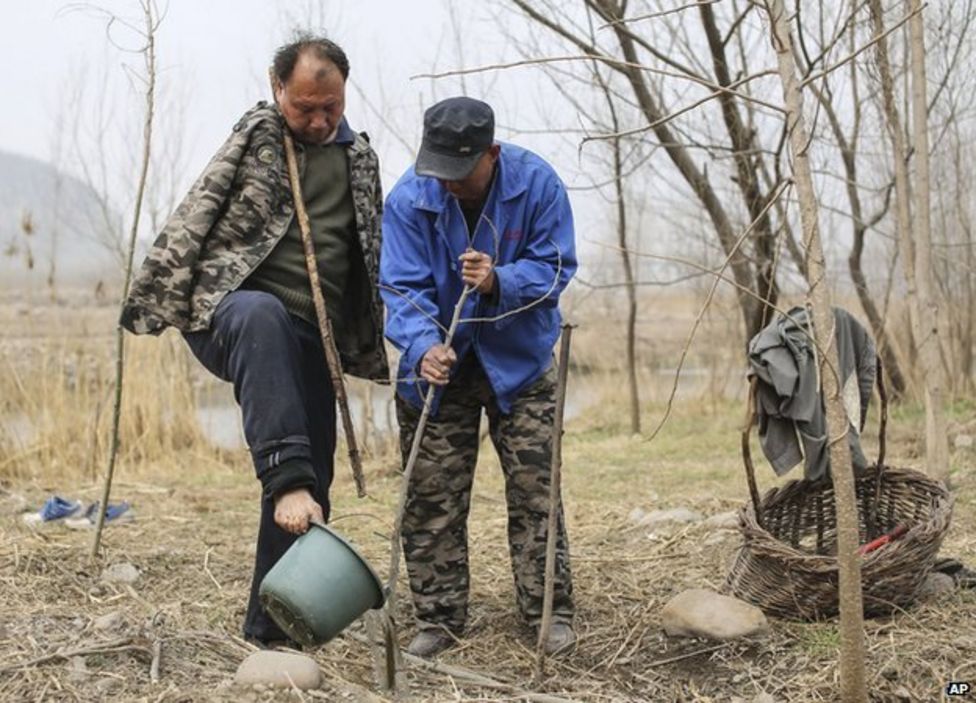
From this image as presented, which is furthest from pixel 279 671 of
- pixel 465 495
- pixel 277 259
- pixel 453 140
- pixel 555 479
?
pixel 453 140

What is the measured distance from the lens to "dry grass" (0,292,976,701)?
3.02 meters

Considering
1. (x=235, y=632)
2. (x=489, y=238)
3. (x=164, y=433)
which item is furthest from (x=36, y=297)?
(x=489, y=238)

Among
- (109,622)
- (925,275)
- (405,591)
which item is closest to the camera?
(109,622)

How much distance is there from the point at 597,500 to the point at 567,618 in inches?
101

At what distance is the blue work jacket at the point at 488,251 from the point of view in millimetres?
3334

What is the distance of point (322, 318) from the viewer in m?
3.26

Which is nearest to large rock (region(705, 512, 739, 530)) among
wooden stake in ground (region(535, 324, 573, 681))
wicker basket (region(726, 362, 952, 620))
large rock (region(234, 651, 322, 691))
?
wicker basket (region(726, 362, 952, 620))

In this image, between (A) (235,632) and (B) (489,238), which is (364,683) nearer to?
(A) (235,632)

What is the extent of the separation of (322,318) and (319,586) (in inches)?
36.5

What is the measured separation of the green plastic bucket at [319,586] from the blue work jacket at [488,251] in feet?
2.59

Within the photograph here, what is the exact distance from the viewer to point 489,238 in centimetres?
337

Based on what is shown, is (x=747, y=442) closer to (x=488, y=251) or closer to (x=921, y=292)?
(x=488, y=251)

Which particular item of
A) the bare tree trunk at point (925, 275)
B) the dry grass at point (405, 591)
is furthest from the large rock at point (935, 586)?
the bare tree trunk at point (925, 275)

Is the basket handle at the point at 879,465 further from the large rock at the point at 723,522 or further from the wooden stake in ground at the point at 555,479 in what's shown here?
the wooden stake in ground at the point at 555,479
